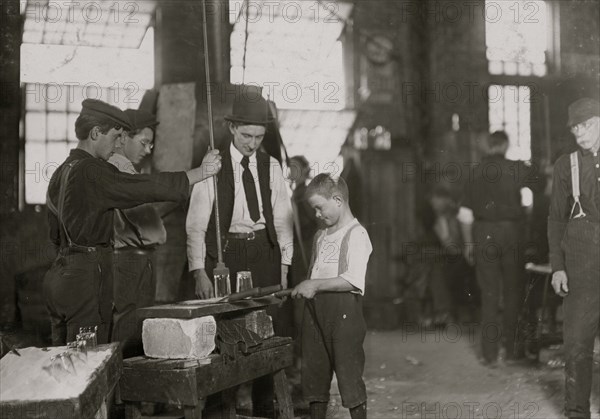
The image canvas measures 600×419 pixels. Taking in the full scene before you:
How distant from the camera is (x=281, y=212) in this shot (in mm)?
→ 5508

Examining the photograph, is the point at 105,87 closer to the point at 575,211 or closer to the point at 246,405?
the point at 246,405

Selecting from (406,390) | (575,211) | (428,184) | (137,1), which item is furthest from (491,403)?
(428,184)

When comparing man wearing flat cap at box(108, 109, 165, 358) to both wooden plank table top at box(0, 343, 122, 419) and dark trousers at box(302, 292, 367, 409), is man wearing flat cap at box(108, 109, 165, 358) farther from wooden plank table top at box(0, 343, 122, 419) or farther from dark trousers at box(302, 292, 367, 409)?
wooden plank table top at box(0, 343, 122, 419)

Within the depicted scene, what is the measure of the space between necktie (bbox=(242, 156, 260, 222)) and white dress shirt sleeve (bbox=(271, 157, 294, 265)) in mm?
194

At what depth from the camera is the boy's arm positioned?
4.36 m

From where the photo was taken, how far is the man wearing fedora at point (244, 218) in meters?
5.22

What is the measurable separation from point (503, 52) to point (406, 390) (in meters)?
4.91

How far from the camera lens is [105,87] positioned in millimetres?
6293

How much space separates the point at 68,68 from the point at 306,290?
10.4 feet

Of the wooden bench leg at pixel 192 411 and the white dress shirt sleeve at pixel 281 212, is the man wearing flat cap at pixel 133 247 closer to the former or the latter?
the white dress shirt sleeve at pixel 281 212

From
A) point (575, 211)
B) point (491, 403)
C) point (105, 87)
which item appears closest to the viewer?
point (575, 211)

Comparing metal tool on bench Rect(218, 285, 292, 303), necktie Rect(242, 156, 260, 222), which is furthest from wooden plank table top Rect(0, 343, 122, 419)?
necktie Rect(242, 156, 260, 222)

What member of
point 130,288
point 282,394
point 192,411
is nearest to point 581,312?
point 282,394

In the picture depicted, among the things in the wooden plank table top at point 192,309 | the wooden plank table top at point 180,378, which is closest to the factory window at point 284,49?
the wooden plank table top at point 192,309
